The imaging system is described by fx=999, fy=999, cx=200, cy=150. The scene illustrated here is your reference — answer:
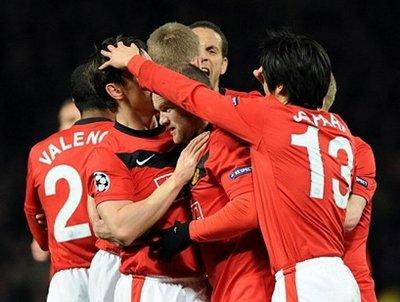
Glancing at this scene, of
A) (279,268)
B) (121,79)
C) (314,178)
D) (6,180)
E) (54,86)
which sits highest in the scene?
(121,79)

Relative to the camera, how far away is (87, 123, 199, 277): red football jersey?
4078 millimetres

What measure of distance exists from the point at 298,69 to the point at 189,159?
1.83ft

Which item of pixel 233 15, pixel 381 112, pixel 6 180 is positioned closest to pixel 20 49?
pixel 6 180

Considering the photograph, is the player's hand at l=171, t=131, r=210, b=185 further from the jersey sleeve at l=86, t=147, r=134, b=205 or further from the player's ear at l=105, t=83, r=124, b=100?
the player's ear at l=105, t=83, r=124, b=100

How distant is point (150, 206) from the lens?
155 inches

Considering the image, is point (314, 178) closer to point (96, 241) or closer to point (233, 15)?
point (96, 241)

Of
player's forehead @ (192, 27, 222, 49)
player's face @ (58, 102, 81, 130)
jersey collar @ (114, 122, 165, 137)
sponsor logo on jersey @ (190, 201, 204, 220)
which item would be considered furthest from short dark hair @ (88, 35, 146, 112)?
player's face @ (58, 102, 81, 130)

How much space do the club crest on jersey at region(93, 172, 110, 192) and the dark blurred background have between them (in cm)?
447

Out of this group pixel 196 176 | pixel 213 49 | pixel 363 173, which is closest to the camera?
pixel 196 176

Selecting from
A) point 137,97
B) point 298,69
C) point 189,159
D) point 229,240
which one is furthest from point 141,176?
point 298,69

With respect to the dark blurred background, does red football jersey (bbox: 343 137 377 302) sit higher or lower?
higher

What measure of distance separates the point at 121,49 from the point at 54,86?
470 cm

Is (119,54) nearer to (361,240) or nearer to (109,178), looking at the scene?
(109,178)

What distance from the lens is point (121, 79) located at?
4.29 m
